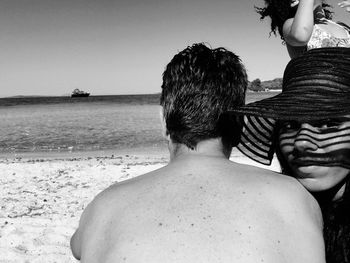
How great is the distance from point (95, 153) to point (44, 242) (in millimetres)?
8964

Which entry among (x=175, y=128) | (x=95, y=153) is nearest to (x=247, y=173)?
(x=175, y=128)

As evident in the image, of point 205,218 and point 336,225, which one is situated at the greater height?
point 205,218

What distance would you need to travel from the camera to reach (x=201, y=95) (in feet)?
6.50

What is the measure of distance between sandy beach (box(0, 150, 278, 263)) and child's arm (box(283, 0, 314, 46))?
3286mm

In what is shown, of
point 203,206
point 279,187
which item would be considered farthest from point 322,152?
point 203,206

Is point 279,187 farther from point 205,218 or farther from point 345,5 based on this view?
point 345,5

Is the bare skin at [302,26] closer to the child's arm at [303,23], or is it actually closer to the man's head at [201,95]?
the child's arm at [303,23]

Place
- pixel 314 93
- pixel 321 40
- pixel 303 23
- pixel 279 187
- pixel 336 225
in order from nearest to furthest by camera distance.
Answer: pixel 279 187 → pixel 314 93 → pixel 336 225 → pixel 303 23 → pixel 321 40

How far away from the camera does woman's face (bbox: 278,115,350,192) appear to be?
1.90 meters

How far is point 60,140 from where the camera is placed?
17.2 meters

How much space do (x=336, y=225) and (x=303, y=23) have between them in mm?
1407

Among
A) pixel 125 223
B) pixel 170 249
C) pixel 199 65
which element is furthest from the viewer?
pixel 199 65

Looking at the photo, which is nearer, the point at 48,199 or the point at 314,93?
the point at 314,93

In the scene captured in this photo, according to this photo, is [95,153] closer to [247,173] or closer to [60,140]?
[60,140]
